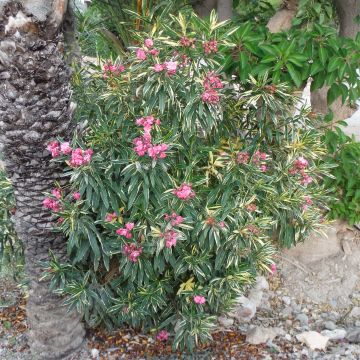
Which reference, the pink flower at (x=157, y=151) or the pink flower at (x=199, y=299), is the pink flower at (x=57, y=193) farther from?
the pink flower at (x=199, y=299)

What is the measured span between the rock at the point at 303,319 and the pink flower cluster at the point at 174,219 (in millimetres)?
1644

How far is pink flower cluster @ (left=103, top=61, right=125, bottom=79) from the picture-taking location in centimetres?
279

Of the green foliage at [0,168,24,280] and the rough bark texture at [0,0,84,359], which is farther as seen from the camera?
the green foliage at [0,168,24,280]

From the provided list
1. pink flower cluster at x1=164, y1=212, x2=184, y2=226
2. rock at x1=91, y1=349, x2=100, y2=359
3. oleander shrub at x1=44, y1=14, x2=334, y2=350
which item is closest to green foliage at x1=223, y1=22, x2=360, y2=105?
oleander shrub at x1=44, y1=14, x2=334, y2=350

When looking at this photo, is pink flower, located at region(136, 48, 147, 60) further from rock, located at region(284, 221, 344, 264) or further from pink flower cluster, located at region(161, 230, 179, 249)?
rock, located at region(284, 221, 344, 264)

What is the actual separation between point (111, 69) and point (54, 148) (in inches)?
21.8

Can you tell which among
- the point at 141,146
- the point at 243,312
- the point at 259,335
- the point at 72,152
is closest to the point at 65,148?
the point at 72,152

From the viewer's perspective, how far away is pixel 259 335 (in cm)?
336

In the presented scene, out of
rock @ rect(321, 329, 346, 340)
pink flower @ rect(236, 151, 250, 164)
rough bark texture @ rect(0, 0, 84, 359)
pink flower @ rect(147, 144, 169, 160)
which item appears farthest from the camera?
rock @ rect(321, 329, 346, 340)

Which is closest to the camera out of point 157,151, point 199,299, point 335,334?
point 157,151

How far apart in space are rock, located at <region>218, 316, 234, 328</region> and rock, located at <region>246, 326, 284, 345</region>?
0.68ft

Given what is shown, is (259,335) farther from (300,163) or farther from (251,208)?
(300,163)

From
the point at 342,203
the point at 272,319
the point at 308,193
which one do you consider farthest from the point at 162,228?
the point at 342,203

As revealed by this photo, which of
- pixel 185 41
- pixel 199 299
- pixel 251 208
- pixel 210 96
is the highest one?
pixel 185 41
